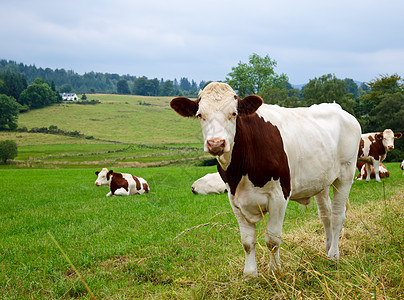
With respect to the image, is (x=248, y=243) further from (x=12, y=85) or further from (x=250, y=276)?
(x=12, y=85)

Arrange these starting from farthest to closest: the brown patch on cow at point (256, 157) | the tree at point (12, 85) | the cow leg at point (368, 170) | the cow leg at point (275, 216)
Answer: the tree at point (12, 85)
the cow leg at point (368, 170)
the cow leg at point (275, 216)
the brown patch on cow at point (256, 157)

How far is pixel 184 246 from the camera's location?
5.67m

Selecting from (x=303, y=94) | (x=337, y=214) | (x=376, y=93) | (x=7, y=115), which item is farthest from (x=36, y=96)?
(x=337, y=214)

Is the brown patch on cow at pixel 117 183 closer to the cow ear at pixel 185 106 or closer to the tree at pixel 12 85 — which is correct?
the cow ear at pixel 185 106

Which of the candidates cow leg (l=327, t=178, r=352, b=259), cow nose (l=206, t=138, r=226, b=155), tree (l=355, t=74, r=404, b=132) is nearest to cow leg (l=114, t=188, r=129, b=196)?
cow leg (l=327, t=178, r=352, b=259)

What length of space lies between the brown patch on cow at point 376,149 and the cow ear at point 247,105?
1201 cm

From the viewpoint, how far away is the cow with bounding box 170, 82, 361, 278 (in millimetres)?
3312

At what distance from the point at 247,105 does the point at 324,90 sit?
136ft

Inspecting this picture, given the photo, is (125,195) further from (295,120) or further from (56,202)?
(295,120)

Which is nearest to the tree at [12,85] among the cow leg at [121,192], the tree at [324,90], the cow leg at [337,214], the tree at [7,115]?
the tree at [7,115]

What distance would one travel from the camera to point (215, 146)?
9.80 feet

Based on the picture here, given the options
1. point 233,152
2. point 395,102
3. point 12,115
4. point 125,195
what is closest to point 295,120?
point 233,152

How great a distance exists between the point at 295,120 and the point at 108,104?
322 ft

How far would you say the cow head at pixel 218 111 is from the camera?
3.05m
